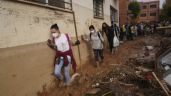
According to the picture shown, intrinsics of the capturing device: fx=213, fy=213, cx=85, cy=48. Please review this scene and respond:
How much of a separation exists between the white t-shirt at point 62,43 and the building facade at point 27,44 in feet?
0.82

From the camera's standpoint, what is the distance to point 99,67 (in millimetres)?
7973

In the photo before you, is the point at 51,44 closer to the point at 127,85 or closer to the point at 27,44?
the point at 27,44

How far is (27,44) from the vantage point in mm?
4418

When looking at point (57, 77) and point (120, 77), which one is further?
point (120, 77)

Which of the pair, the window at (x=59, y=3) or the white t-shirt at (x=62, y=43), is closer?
the white t-shirt at (x=62, y=43)

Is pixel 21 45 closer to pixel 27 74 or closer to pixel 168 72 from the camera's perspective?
pixel 27 74

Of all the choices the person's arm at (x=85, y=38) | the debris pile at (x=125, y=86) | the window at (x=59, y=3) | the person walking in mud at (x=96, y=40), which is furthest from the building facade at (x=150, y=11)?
the debris pile at (x=125, y=86)

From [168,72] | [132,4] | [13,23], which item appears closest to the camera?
[13,23]

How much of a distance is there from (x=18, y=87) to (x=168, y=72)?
354 centimetres

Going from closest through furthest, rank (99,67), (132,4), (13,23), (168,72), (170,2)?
1. (13,23)
2. (168,72)
3. (99,67)
4. (170,2)
5. (132,4)

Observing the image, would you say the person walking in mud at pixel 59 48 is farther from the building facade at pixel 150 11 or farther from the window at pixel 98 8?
the building facade at pixel 150 11

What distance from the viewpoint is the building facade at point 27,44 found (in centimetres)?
378

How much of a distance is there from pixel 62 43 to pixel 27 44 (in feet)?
3.60

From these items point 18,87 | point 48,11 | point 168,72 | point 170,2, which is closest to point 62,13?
point 48,11
